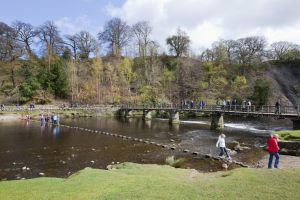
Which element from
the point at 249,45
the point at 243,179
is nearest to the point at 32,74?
the point at 249,45

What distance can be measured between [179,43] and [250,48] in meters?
24.5

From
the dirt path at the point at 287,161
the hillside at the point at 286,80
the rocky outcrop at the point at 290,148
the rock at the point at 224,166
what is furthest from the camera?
the hillside at the point at 286,80

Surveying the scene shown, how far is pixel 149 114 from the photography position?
7350 centimetres

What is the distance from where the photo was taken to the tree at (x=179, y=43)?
368 feet

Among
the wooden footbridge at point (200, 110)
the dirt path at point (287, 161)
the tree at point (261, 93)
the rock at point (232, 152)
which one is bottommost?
the rock at point (232, 152)

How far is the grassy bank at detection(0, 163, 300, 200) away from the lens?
11992mm

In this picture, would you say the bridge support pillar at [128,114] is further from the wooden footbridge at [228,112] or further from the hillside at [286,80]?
the hillside at [286,80]

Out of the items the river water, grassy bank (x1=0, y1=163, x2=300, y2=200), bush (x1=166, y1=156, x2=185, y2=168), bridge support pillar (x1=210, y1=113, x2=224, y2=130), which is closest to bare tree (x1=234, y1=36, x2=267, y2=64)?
bridge support pillar (x1=210, y1=113, x2=224, y2=130)

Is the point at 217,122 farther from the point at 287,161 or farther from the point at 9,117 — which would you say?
the point at 9,117

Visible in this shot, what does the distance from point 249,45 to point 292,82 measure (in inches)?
667

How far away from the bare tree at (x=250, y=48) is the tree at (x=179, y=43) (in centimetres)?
1773

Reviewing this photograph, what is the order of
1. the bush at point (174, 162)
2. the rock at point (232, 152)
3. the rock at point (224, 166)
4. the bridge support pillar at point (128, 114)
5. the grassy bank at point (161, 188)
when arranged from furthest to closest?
1. the bridge support pillar at point (128, 114)
2. the rock at point (232, 152)
3. the bush at point (174, 162)
4. the rock at point (224, 166)
5. the grassy bank at point (161, 188)

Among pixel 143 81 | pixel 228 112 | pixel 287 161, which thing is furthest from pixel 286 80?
pixel 287 161

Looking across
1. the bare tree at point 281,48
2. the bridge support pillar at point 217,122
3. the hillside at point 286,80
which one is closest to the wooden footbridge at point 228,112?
the bridge support pillar at point 217,122
